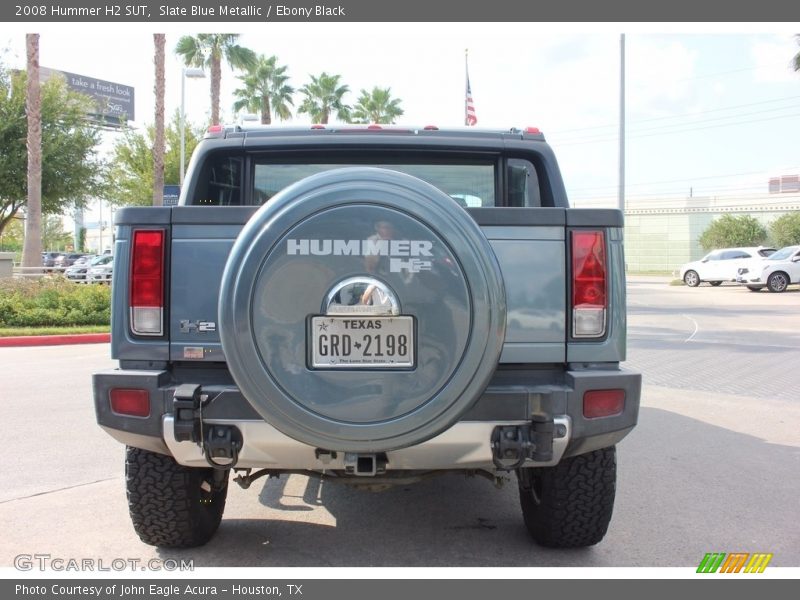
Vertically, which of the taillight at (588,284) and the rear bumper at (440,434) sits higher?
the taillight at (588,284)

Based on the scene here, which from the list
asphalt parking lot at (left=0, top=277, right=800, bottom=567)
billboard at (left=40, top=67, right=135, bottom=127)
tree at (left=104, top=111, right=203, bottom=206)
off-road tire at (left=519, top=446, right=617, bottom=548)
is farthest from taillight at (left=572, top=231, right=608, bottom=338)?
billboard at (left=40, top=67, right=135, bottom=127)

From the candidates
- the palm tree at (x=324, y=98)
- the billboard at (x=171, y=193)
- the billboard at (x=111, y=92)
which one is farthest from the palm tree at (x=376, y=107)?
the billboard at (x=111, y=92)

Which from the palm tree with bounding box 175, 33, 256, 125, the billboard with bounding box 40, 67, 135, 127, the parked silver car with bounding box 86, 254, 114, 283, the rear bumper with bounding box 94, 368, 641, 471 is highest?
the billboard with bounding box 40, 67, 135, 127

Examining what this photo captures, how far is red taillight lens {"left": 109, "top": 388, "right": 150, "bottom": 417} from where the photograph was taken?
2.95 m

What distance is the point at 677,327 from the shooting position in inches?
586

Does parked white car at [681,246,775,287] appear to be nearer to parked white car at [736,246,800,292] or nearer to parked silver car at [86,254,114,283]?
parked white car at [736,246,800,292]

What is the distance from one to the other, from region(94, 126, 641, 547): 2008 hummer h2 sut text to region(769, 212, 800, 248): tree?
51.6 meters

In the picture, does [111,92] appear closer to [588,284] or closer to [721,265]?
[721,265]

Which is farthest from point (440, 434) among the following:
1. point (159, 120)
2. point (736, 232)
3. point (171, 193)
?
point (736, 232)

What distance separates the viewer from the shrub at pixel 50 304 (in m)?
14.9

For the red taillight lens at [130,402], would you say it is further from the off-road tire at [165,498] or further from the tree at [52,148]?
the tree at [52,148]

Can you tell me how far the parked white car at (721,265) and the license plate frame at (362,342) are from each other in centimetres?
2776

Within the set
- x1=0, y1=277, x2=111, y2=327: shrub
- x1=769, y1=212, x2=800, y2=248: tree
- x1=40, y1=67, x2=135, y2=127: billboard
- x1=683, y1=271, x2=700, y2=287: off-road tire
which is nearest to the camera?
x1=0, y1=277, x2=111, y2=327: shrub

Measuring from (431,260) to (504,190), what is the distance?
159 cm
